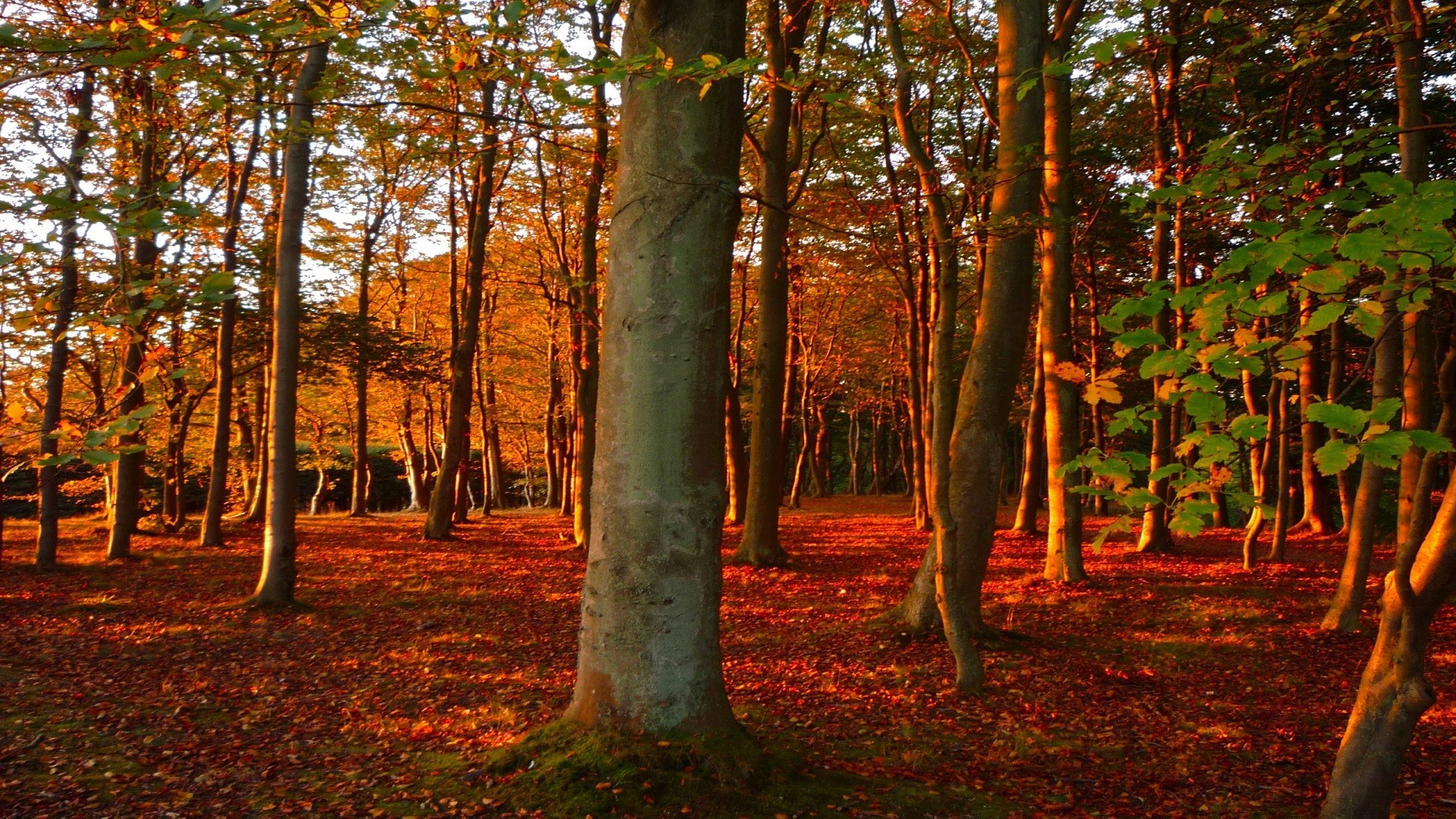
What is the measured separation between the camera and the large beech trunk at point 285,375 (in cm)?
948

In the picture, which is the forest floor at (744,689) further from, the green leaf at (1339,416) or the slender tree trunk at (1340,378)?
the slender tree trunk at (1340,378)

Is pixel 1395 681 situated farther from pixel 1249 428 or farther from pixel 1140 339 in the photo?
pixel 1140 339

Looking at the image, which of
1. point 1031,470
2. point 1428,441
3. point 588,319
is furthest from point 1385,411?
point 1031,470

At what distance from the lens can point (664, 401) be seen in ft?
12.9

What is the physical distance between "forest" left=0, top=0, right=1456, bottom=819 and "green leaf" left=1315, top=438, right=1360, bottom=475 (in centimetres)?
3

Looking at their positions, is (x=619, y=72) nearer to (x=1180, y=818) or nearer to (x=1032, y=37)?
(x=1180, y=818)

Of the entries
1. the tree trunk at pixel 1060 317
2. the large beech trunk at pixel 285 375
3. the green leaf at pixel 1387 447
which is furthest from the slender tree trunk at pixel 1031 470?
the green leaf at pixel 1387 447

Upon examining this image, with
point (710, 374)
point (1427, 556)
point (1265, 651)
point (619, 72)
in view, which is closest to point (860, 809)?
point (710, 374)

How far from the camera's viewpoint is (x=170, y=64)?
11.2 feet

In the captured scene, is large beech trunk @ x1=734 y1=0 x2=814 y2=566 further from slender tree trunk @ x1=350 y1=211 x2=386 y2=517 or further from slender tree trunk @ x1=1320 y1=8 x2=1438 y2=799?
slender tree trunk @ x1=1320 y1=8 x2=1438 y2=799

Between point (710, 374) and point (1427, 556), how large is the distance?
3.20 m

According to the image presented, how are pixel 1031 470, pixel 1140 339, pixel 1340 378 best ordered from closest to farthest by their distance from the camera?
pixel 1140 339 → pixel 1340 378 → pixel 1031 470

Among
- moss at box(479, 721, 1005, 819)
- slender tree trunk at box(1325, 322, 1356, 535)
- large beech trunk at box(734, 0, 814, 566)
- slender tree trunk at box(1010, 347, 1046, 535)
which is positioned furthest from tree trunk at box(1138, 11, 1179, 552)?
moss at box(479, 721, 1005, 819)

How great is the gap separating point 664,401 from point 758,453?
31.5 feet
